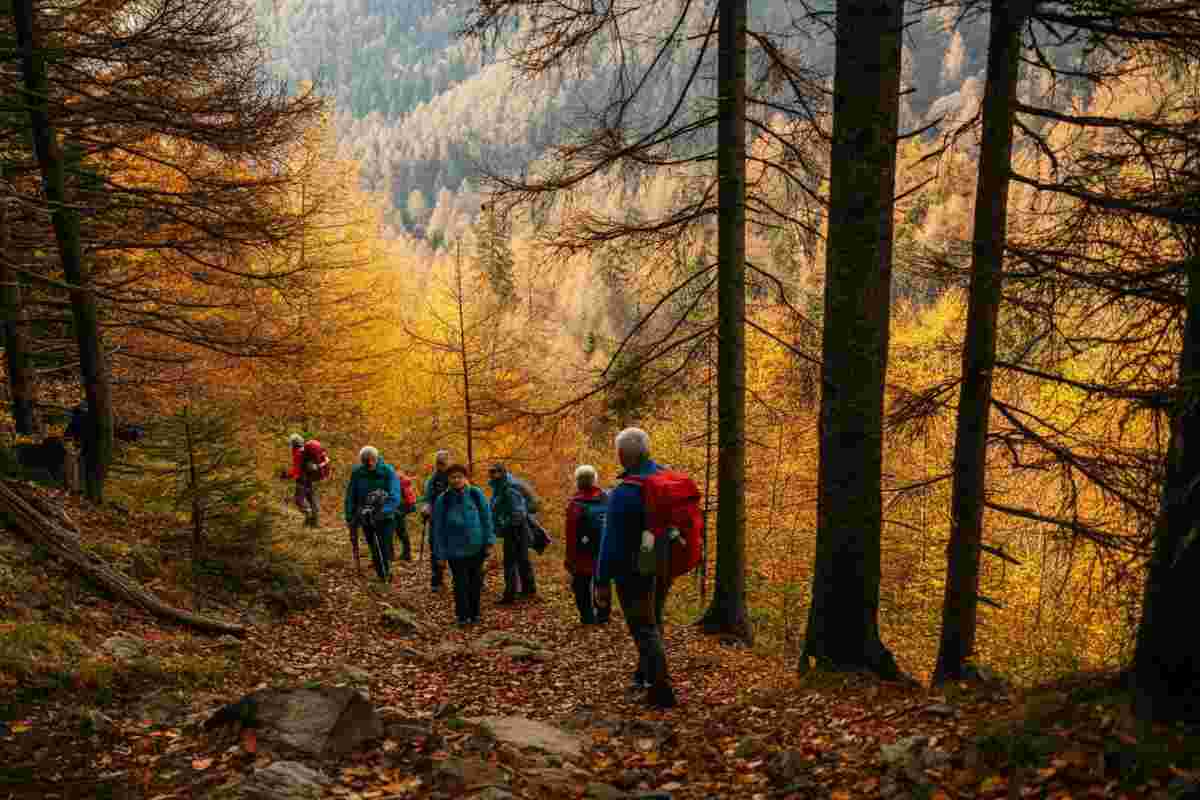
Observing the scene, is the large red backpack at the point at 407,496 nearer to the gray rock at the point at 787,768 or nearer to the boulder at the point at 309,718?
the boulder at the point at 309,718

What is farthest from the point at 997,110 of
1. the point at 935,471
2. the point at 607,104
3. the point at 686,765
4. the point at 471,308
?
the point at 471,308

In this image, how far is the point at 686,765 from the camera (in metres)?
4.37

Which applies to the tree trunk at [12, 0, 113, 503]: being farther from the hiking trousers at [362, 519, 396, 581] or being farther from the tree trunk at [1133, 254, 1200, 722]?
the tree trunk at [1133, 254, 1200, 722]

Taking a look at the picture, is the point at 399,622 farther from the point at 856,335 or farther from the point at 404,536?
the point at 856,335

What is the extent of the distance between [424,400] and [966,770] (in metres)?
24.2

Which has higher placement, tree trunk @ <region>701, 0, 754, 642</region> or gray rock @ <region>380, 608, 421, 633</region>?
tree trunk @ <region>701, 0, 754, 642</region>

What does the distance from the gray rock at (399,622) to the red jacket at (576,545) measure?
2006 millimetres

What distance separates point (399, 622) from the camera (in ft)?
29.3

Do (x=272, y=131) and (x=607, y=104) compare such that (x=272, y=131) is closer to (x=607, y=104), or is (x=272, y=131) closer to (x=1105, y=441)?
(x=607, y=104)

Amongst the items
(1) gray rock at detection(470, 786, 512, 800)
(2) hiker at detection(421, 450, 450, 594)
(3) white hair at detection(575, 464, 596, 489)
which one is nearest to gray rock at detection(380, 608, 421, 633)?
(2) hiker at detection(421, 450, 450, 594)

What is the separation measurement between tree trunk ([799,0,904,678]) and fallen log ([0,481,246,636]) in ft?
18.0

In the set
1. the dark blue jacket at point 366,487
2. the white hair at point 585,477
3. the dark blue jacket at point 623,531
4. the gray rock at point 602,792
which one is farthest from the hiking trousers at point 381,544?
the gray rock at point 602,792

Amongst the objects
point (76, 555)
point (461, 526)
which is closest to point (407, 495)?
point (461, 526)

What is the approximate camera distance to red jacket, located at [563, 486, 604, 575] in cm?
866
